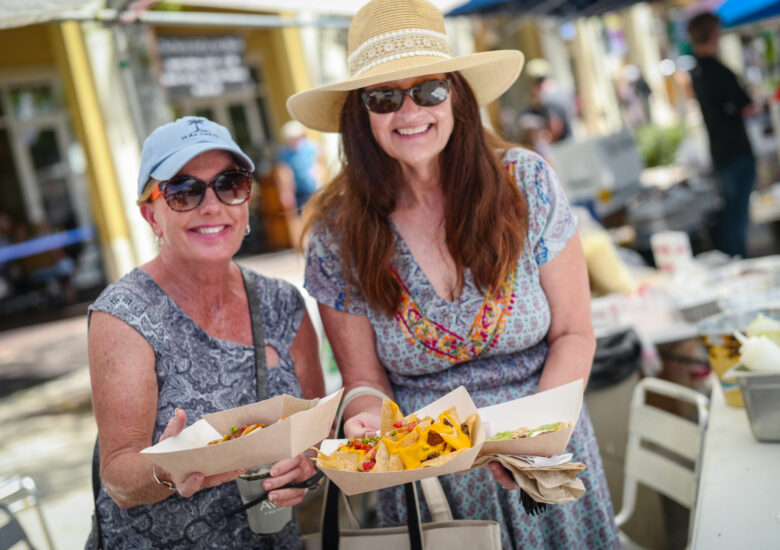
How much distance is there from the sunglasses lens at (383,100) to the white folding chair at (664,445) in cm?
133

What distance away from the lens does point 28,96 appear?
41.3 ft

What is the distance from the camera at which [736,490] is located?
1780mm

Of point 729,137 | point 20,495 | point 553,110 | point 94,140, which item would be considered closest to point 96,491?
point 20,495

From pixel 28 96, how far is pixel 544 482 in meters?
13.3

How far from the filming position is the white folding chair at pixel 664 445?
2.41 meters

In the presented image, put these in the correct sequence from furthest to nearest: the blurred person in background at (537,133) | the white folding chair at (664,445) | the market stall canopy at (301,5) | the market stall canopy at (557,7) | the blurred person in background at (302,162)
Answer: the blurred person in background at (302,162), the market stall canopy at (557,7), the blurred person in background at (537,133), the market stall canopy at (301,5), the white folding chair at (664,445)

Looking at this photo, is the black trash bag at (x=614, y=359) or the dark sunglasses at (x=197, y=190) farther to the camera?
the black trash bag at (x=614, y=359)

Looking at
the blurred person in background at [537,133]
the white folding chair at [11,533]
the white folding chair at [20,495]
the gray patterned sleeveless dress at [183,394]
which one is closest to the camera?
the gray patterned sleeveless dress at [183,394]

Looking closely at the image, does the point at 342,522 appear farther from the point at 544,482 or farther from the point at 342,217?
the point at 544,482

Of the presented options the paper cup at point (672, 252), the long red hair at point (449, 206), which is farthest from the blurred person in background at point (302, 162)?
the long red hair at point (449, 206)

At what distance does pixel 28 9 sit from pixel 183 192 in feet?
4.10

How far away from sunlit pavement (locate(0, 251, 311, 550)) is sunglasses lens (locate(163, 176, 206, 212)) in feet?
2.05

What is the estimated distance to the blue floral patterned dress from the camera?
1.93 metres

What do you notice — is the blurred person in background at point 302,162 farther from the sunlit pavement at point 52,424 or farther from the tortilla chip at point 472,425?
the tortilla chip at point 472,425
